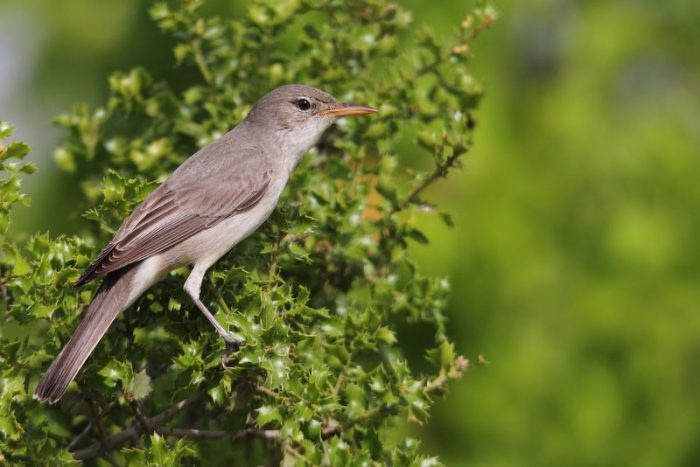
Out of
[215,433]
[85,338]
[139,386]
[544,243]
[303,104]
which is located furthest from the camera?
[544,243]

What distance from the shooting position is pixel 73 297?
4.49 metres

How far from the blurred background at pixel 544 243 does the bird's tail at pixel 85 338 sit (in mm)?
2826

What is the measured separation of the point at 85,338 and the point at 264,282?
27.6 inches

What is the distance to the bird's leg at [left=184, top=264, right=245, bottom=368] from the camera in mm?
4209

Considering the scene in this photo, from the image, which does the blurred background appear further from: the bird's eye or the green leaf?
the green leaf

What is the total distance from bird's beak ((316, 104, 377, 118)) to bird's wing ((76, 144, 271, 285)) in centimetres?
45

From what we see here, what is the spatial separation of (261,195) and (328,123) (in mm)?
604

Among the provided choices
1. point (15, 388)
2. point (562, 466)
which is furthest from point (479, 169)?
point (15, 388)

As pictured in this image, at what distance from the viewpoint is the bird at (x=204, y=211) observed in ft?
Result: 14.5

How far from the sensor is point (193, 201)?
18.9ft

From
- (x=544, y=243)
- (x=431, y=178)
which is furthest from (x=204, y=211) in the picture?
(x=544, y=243)

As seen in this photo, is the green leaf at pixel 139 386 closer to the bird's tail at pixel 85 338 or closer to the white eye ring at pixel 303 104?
the bird's tail at pixel 85 338

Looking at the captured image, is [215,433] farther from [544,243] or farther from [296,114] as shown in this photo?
[544,243]

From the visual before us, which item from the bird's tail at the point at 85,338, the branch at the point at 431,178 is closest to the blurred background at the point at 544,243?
the branch at the point at 431,178
